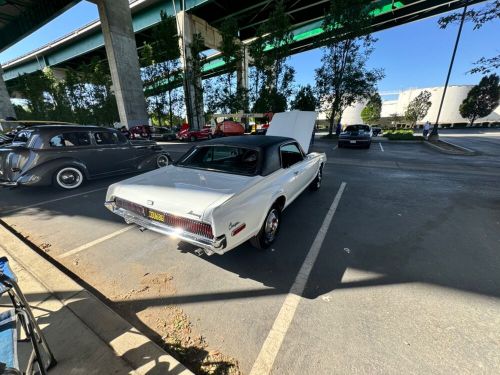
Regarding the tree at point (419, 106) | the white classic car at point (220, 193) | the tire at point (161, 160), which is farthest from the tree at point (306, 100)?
the tree at point (419, 106)

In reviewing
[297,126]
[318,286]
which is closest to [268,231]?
[318,286]

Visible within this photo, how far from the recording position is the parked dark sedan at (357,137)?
45.3 feet

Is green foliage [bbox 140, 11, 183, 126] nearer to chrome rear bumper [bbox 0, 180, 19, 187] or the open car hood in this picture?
the open car hood

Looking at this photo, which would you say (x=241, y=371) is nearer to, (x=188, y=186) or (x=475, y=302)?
(x=188, y=186)

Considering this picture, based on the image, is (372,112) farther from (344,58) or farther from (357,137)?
(357,137)

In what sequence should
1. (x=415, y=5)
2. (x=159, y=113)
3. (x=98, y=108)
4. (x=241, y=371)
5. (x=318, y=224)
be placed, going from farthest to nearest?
(x=98, y=108) < (x=159, y=113) < (x=415, y=5) < (x=318, y=224) < (x=241, y=371)

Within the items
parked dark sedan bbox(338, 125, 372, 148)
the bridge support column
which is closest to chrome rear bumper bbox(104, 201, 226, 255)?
parked dark sedan bbox(338, 125, 372, 148)

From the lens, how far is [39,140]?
17.8 feet

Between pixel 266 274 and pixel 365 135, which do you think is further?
pixel 365 135

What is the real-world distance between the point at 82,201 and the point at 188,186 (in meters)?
3.95

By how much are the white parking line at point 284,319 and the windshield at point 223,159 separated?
144cm

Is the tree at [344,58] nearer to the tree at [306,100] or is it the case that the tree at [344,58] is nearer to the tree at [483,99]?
the tree at [306,100]

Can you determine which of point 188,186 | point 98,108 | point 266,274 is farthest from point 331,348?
point 98,108

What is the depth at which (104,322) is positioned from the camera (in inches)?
78.8
